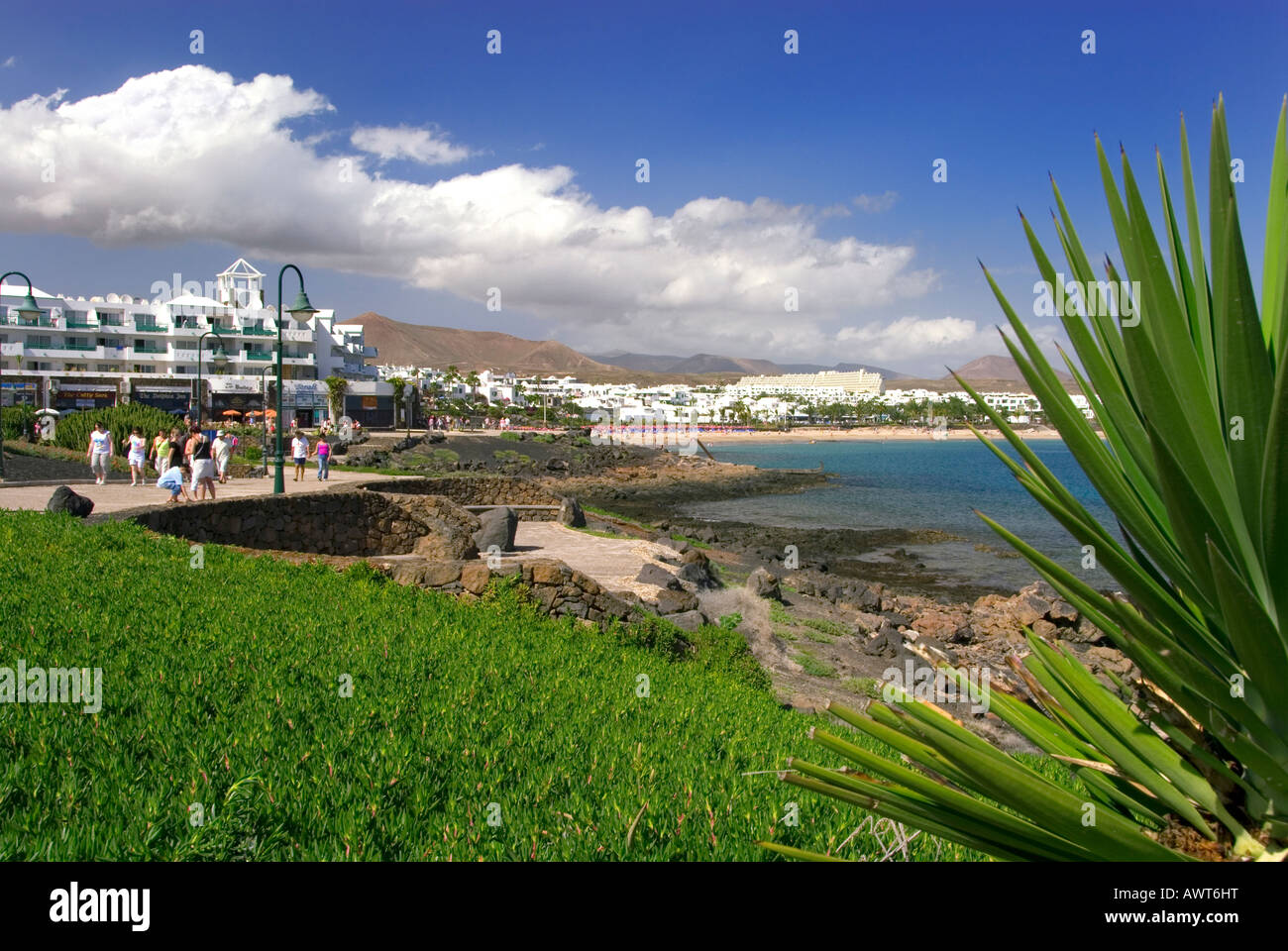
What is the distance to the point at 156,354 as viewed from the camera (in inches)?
2638

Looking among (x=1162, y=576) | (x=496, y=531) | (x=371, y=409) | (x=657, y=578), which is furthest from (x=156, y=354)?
(x=1162, y=576)

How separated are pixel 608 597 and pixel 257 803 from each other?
8.52 meters

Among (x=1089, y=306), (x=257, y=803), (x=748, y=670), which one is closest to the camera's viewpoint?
(x=1089, y=306)

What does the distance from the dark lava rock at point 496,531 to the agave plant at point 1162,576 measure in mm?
16763

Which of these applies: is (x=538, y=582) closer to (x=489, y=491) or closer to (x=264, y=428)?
(x=489, y=491)

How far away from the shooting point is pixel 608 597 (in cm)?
1212

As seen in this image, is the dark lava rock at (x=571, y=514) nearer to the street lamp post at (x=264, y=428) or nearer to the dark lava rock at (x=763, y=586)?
the dark lava rock at (x=763, y=586)

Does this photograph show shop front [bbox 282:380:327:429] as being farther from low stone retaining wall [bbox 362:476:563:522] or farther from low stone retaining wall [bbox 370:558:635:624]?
low stone retaining wall [bbox 370:558:635:624]

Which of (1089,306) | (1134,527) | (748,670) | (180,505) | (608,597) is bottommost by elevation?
(748,670)

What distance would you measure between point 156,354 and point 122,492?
54.7 metres

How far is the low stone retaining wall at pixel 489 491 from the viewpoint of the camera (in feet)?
78.9
